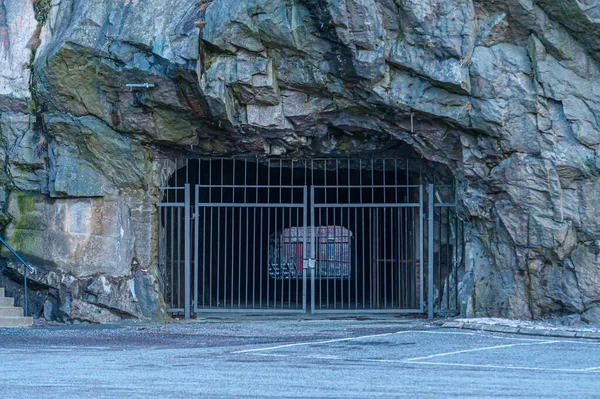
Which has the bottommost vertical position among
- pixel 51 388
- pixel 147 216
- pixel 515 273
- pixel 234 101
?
pixel 51 388

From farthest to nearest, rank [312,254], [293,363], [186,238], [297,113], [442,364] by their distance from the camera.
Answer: [312,254] → [186,238] → [297,113] → [293,363] → [442,364]

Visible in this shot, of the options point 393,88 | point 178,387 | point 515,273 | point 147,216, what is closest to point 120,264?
point 147,216

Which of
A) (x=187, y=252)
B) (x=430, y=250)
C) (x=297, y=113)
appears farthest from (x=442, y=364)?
(x=187, y=252)

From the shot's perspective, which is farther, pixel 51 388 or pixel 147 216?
pixel 147 216

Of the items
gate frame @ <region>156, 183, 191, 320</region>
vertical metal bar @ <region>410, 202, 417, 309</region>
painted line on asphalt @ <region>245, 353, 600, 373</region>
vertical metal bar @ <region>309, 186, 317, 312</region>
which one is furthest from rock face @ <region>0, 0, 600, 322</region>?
painted line on asphalt @ <region>245, 353, 600, 373</region>

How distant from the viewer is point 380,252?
17.3 m

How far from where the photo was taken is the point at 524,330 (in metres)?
10.6

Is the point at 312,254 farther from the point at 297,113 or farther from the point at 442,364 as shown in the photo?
the point at 442,364

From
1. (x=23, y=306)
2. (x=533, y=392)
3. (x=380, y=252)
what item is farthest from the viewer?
(x=380, y=252)

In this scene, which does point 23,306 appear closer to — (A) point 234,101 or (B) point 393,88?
(A) point 234,101

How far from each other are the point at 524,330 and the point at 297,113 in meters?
4.23

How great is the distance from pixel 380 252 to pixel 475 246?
4.96 metres

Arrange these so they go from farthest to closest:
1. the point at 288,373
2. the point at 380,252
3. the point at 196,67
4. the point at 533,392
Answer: the point at 380,252
the point at 196,67
the point at 288,373
the point at 533,392

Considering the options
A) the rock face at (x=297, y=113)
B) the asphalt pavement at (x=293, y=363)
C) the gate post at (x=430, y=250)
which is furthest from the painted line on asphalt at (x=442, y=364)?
the gate post at (x=430, y=250)
